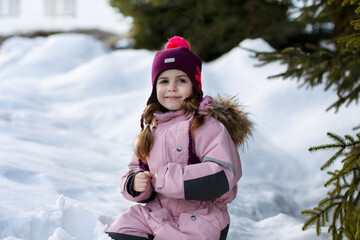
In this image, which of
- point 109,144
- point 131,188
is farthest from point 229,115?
point 109,144

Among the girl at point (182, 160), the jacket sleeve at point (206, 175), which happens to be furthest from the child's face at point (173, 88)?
the jacket sleeve at point (206, 175)

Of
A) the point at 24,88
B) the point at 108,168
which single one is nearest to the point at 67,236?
the point at 108,168

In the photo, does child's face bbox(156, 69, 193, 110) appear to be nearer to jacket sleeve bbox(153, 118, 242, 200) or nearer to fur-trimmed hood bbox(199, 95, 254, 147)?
fur-trimmed hood bbox(199, 95, 254, 147)

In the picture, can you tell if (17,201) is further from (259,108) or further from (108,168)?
(259,108)

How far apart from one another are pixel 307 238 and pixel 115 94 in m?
4.93

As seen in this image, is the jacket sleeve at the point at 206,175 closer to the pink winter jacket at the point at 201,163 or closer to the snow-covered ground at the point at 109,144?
the pink winter jacket at the point at 201,163

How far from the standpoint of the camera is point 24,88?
767cm

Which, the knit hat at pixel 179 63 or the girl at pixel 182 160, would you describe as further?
the knit hat at pixel 179 63

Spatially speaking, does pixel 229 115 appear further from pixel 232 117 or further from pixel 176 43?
pixel 176 43

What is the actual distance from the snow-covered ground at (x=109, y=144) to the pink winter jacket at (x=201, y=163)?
0.49 metres

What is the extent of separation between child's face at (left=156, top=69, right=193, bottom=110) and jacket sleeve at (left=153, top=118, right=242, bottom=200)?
35cm

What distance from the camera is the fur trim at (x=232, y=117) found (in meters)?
2.26

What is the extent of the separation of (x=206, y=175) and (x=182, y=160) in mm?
191

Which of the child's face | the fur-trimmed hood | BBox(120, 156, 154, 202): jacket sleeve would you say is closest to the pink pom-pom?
the child's face
